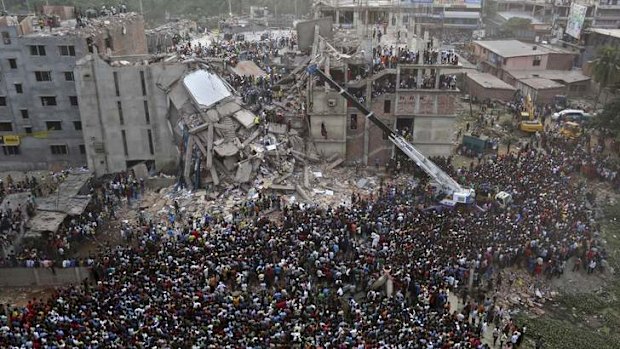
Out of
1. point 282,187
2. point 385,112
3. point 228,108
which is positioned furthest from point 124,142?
point 385,112

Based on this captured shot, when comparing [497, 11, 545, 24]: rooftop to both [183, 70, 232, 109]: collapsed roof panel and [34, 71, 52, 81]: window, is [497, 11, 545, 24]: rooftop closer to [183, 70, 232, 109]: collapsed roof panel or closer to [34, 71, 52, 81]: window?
[183, 70, 232, 109]: collapsed roof panel

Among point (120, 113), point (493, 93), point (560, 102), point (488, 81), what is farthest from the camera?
point (488, 81)

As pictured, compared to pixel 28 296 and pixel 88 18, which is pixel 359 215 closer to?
pixel 28 296

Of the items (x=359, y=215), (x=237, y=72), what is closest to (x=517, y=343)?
(x=359, y=215)

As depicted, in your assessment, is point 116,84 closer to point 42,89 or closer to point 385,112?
point 42,89

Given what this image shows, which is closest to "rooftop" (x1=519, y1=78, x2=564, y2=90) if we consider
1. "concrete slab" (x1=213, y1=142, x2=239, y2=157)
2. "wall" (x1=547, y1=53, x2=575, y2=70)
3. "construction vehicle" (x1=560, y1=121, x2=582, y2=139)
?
"wall" (x1=547, y1=53, x2=575, y2=70)

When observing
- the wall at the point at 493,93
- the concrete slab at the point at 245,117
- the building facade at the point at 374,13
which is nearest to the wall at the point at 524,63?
the wall at the point at 493,93

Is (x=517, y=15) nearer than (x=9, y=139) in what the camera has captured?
No
